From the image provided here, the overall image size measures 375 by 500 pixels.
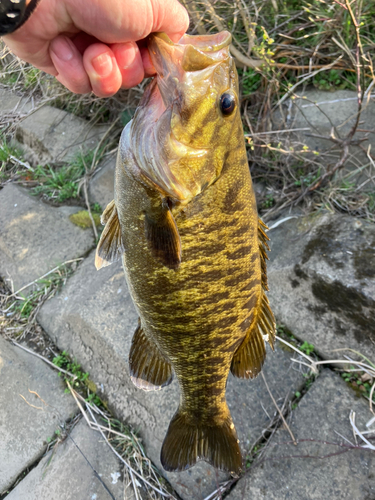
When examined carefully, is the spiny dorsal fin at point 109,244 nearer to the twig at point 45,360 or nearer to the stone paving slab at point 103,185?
the twig at point 45,360

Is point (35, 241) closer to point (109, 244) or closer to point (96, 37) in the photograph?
point (109, 244)

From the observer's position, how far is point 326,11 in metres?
2.59

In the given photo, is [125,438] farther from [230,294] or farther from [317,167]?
[317,167]

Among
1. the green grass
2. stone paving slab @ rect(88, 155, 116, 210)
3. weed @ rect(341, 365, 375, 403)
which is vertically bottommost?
weed @ rect(341, 365, 375, 403)

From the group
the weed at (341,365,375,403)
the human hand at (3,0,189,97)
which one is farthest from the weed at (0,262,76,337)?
the weed at (341,365,375,403)

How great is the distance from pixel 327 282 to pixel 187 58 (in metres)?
1.67

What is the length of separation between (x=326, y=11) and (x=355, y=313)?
242 centimetres

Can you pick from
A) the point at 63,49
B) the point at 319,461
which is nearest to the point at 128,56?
the point at 63,49

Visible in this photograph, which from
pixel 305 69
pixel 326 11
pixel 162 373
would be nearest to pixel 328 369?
pixel 162 373

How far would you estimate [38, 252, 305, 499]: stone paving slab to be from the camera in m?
2.00

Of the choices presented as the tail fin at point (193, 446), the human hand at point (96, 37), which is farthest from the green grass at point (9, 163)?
the tail fin at point (193, 446)

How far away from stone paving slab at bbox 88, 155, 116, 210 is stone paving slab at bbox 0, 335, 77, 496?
1511 mm

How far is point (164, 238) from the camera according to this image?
1.09 metres

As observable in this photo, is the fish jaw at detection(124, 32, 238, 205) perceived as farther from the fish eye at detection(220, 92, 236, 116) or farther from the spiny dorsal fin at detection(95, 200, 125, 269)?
the spiny dorsal fin at detection(95, 200, 125, 269)
